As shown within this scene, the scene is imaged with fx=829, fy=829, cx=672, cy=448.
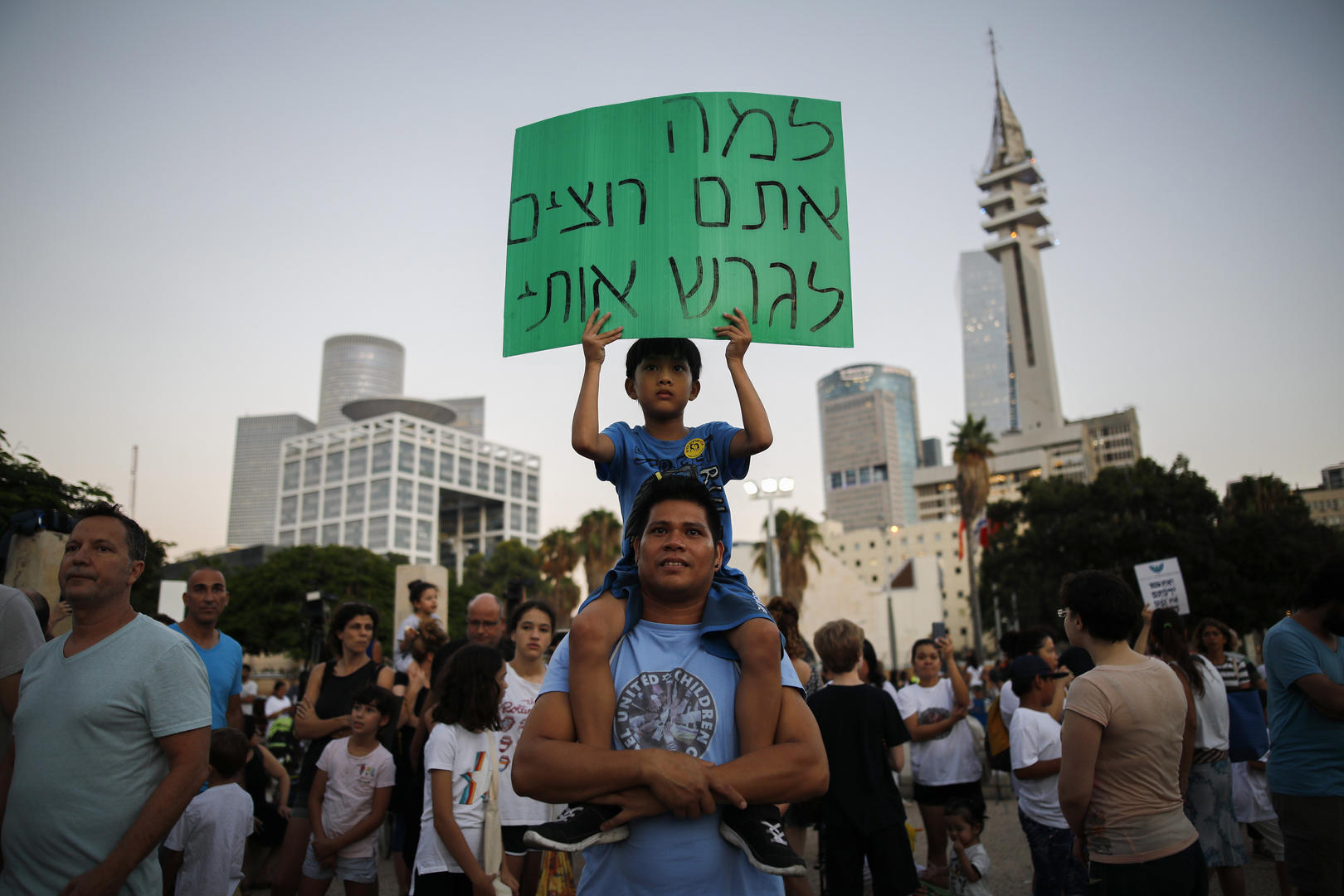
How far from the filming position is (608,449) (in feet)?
10.9

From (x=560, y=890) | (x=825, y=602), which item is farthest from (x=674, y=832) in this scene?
(x=825, y=602)

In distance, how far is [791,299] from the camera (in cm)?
357

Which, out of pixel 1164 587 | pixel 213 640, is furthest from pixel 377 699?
pixel 1164 587

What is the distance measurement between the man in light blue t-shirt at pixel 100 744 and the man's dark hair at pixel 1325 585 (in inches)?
204

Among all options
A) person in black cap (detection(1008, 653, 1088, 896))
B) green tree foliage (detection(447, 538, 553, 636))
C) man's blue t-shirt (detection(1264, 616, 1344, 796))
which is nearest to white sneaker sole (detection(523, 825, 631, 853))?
man's blue t-shirt (detection(1264, 616, 1344, 796))

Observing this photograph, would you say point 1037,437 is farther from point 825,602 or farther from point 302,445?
point 302,445

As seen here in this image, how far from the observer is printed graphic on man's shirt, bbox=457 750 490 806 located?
467 cm

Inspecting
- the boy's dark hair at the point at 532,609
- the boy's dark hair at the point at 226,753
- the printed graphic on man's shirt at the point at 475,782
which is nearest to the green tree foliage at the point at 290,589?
the boy's dark hair at the point at 532,609

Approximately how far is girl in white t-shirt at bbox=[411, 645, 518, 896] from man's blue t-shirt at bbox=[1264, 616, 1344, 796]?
13.6ft

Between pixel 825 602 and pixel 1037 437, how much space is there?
223 ft

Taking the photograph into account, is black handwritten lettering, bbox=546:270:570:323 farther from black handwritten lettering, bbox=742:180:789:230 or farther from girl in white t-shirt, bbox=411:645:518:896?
girl in white t-shirt, bbox=411:645:518:896

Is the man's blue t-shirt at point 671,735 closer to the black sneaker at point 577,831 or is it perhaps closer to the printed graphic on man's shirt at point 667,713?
the printed graphic on man's shirt at point 667,713

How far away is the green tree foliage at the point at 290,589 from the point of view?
57312 mm

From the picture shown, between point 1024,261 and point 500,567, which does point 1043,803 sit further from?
point 1024,261
